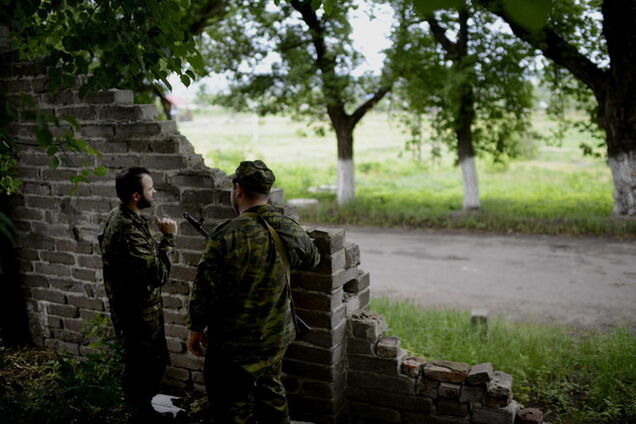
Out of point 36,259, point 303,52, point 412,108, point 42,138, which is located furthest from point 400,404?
point 303,52

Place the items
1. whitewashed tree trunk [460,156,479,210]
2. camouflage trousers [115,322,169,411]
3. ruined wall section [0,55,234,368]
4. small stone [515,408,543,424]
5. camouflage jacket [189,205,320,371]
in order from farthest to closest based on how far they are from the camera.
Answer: whitewashed tree trunk [460,156,479,210] → ruined wall section [0,55,234,368] → camouflage trousers [115,322,169,411] → small stone [515,408,543,424] → camouflage jacket [189,205,320,371]

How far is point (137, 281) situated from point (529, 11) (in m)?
3.05

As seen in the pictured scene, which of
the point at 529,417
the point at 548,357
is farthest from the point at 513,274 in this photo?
the point at 529,417

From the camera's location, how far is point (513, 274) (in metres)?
8.66

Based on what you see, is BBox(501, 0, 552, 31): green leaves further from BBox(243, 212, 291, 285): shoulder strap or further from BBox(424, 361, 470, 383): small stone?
BBox(424, 361, 470, 383): small stone

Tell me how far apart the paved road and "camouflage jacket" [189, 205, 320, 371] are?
4631mm

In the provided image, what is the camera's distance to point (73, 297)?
4668 millimetres

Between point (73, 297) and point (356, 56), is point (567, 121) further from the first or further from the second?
point (73, 297)

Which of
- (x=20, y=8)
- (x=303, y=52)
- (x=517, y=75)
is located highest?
(x=303, y=52)

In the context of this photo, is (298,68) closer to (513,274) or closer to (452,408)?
(513,274)

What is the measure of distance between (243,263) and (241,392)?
2.50 ft

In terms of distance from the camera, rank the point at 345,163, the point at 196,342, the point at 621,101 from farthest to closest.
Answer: the point at 345,163, the point at 621,101, the point at 196,342

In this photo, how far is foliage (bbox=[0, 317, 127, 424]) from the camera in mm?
3057

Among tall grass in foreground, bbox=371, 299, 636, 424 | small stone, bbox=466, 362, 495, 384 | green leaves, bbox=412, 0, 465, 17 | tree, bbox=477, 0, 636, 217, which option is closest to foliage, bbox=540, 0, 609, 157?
tree, bbox=477, 0, 636, 217
